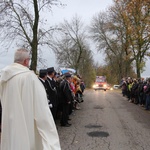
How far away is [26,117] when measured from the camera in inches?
125

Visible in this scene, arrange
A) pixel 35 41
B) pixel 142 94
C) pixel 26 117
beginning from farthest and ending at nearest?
1. pixel 35 41
2. pixel 142 94
3. pixel 26 117

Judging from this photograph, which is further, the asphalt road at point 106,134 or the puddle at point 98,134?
the puddle at point 98,134

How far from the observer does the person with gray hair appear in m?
3.13

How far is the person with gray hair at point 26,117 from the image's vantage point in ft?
10.3

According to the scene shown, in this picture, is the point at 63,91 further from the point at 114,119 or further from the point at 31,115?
the point at 31,115

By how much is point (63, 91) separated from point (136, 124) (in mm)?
2917

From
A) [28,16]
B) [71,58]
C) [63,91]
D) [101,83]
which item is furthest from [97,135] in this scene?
[71,58]

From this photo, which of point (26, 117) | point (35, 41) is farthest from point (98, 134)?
point (35, 41)

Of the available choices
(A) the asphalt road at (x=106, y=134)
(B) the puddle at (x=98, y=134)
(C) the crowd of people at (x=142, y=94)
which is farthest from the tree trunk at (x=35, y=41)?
(B) the puddle at (x=98, y=134)

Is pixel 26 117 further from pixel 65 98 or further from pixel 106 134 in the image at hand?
pixel 65 98

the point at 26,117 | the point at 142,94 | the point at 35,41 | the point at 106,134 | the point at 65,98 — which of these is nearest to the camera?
the point at 26,117

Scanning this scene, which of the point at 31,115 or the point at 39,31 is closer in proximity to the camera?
the point at 31,115

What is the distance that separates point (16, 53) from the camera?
134 inches

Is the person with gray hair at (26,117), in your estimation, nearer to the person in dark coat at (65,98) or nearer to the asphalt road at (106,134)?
the asphalt road at (106,134)
